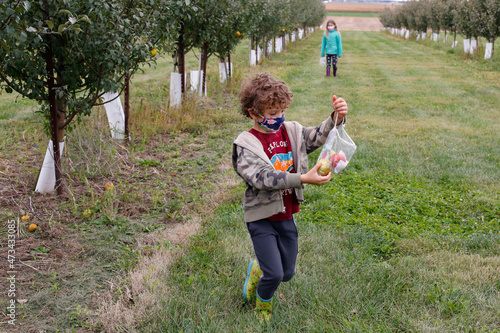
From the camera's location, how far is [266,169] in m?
2.56

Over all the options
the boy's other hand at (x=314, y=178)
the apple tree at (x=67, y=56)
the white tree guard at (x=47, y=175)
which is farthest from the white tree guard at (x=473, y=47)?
the boy's other hand at (x=314, y=178)

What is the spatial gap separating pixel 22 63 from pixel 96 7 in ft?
2.97

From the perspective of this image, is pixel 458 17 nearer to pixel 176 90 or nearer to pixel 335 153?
pixel 176 90

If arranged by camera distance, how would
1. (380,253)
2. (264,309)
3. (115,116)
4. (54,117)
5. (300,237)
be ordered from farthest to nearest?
1. (115,116)
2. (54,117)
3. (300,237)
4. (380,253)
5. (264,309)

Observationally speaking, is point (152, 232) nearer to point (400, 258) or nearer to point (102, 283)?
point (102, 283)

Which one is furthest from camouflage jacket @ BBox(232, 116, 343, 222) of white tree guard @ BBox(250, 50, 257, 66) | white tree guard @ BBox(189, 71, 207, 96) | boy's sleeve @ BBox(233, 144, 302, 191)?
white tree guard @ BBox(250, 50, 257, 66)

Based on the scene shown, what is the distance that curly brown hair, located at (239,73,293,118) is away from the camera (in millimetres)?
2658

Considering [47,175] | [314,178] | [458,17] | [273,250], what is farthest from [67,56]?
[458,17]

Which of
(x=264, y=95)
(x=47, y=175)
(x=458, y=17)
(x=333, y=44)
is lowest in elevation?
(x=47, y=175)

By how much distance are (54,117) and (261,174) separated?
2.88 meters

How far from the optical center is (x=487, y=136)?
7.43 metres

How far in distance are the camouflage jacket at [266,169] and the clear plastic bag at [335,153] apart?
4.1 inches

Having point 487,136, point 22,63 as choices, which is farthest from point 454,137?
point 22,63

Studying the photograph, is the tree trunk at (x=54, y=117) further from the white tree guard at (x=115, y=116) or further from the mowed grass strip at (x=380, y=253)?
the mowed grass strip at (x=380, y=253)
